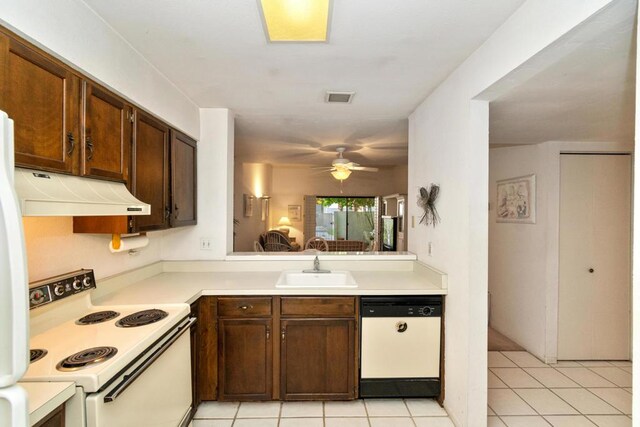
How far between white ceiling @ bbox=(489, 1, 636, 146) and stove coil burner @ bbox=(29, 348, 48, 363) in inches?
92.1

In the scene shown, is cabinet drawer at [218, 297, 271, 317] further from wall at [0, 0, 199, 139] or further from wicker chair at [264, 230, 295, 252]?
wicker chair at [264, 230, 295, 252]

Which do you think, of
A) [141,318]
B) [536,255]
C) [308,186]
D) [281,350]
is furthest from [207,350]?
[308,186]

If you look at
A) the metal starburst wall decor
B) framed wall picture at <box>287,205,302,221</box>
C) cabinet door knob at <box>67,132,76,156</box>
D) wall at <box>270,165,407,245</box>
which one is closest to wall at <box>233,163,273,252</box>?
wall at <box>270,165,407,245</box>

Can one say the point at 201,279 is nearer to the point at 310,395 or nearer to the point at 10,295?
the point at 310,395

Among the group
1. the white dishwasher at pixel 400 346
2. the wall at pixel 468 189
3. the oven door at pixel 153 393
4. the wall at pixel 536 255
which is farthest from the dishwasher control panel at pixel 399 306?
the wall at pixel 536 255

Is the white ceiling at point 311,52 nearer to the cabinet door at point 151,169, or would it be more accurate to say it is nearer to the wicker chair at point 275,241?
the cabinet door at point 151,169

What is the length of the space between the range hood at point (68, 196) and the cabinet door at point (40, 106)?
0.15 ft

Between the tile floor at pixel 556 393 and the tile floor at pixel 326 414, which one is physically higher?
the tile floor at pixel 326 414

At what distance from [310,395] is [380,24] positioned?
7.62ft

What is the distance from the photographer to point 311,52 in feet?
5.89

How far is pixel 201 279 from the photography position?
2504 millimetres

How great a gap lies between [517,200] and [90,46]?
3.74 meters

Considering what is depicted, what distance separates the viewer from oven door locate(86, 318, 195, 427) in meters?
1.14

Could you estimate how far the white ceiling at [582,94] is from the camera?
50.0 inches
